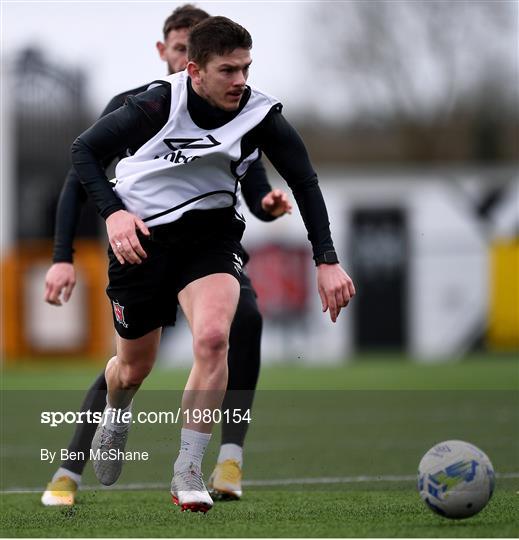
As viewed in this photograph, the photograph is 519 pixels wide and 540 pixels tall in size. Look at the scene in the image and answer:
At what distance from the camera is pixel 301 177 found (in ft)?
18.3

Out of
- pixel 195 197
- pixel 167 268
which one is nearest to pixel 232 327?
pixel 167 268

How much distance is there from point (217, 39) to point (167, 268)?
0.99 meters

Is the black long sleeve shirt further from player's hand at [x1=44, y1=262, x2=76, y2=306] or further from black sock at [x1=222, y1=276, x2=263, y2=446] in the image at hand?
black sock at [x1=222, y1=276, x2=263, y2=446]

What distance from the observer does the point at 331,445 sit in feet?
28.2

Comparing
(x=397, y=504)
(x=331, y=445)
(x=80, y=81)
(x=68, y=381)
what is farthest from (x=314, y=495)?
(x=80, y=81)

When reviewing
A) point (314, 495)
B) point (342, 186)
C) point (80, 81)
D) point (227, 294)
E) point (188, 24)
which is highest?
point (188, 24)

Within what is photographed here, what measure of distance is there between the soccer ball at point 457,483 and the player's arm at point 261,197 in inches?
69.1

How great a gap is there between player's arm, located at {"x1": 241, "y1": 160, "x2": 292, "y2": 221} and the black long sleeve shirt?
673 millimetres

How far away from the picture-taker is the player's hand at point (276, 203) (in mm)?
6203

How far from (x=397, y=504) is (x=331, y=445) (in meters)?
2.95

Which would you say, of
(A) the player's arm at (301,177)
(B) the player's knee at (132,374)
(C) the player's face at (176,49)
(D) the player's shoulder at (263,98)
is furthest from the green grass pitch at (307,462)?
(C) the player's face at (176,49)

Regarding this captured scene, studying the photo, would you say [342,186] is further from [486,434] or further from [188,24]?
[188,24]

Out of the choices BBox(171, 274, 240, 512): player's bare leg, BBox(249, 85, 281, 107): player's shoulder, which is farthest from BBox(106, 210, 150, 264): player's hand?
BBox(249, 85, 281, 107): player's shoulder

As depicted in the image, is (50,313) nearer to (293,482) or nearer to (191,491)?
(293,482)
